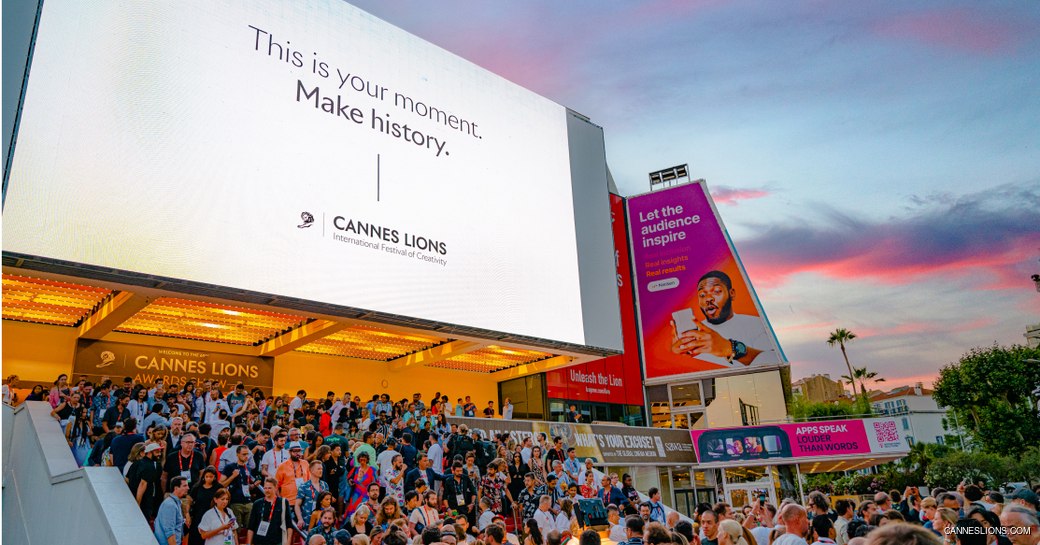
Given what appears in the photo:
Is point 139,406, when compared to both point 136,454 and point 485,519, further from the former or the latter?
point 485,519

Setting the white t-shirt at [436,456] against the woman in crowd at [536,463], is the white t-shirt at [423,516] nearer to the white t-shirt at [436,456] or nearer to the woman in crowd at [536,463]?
the white t-shirt at [436,456]

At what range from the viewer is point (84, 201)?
42.3 ft

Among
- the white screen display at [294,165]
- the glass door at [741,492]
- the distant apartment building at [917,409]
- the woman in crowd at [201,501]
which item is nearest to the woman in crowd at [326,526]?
the woman in crowd at [201,501]

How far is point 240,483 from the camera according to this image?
947cm

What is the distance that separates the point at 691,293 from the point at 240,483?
24.7 m

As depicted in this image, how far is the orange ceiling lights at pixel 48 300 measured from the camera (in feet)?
48.6

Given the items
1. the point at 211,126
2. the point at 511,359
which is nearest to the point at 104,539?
the point at 211,126

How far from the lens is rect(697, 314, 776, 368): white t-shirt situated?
97.2ft

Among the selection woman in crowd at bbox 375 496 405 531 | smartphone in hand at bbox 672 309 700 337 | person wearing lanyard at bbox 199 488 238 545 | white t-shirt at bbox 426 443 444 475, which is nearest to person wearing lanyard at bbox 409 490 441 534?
woman in crowd at bbox 375 496 405 531

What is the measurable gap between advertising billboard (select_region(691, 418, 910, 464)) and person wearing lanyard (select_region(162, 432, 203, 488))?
2193cm

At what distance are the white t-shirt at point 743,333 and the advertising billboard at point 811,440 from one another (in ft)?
11.8

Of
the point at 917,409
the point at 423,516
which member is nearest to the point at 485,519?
the point at 423,516

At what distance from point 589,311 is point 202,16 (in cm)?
1287

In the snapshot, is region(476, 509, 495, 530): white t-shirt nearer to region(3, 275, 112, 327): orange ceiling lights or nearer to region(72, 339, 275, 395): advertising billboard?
region(72, 339, 275, 395): advertising billboard
